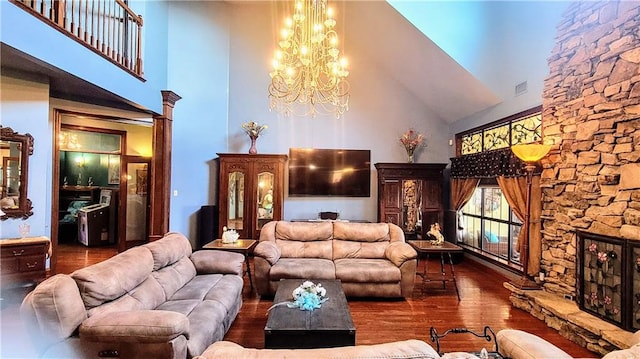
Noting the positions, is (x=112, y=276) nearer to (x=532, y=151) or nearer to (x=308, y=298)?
(x=308, y=298)

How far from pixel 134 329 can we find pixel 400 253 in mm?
2980

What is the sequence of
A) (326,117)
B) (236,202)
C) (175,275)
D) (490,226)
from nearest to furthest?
(175,275), (490,226), (236,202), (326,117)

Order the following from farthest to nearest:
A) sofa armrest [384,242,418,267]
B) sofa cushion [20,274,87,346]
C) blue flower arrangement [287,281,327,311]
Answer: sofa armrest [384,242,418,267] < blue flower arrangement [287,281,327,311] < sofa cushion [20,274,87,346]

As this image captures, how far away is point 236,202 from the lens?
20.3 feet

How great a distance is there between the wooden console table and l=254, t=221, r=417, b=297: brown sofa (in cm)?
262

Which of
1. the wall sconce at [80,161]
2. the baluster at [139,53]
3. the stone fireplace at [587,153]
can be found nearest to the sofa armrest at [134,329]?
the stone fireplace at [587,153]

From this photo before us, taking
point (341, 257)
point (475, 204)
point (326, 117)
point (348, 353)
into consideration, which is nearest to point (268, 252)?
point (341, 257)

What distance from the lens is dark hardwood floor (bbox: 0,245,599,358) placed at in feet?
9.43

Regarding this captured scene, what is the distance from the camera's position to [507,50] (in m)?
4.48

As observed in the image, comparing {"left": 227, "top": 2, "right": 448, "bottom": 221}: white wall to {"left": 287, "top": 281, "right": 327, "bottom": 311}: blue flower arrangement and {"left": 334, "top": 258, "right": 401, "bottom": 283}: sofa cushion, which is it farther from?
{"left": 287, "top": 281, "right": 327, "bottom": 311}: blue flower arrangement

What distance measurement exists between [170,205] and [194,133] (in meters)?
1.48

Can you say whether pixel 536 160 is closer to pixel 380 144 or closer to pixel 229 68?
pixel 380 144

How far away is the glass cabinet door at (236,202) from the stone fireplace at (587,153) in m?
4.57

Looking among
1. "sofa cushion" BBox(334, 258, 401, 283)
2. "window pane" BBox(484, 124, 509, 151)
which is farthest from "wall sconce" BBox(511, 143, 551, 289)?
"sofa cushion" BBox(334, 258, 401, 283)
